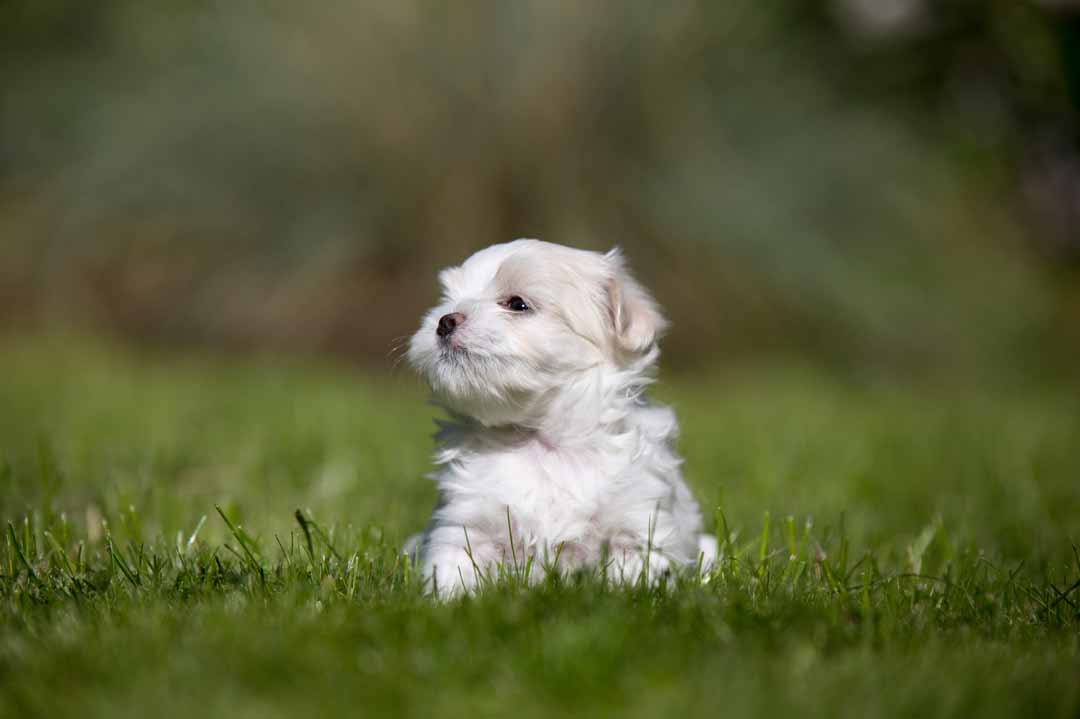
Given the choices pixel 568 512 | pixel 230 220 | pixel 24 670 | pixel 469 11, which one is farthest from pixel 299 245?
pixel 24 670

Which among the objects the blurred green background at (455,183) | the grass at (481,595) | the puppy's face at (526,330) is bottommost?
the grass at (481,595)

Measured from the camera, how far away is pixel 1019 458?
17.0 feet

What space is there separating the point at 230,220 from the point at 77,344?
1.44m

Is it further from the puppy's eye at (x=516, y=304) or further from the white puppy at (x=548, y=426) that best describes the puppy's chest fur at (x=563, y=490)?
the puppy's eye at (x=516, y=304)

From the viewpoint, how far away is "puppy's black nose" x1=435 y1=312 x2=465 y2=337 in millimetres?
2809

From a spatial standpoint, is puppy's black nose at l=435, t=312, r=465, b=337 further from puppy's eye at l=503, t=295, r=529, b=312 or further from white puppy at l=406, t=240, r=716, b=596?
puppy's eye at l=503, t=295, r=529, b=312

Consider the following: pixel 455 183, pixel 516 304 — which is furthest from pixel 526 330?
pixel 455 183

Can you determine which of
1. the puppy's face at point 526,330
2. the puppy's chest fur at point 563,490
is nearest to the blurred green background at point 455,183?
the puppy's face at point 526,330

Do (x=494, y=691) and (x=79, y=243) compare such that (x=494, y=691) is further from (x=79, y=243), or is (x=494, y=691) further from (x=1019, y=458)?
(x=79, y=243)

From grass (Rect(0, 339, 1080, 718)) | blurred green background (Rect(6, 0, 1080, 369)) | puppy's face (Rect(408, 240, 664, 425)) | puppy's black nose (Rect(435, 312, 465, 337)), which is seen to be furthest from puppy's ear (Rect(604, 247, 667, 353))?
blurred green background (Rect(6, 0, 1080, 369))

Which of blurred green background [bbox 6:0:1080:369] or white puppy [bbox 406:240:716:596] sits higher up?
blurred green background [bbox 6:0:1080:369]

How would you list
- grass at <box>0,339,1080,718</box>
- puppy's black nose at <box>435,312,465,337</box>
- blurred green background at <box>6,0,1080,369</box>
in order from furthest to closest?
blurred green background at <box>6,0,1080,369</box> < puppy's black nose at <box>435,312,465,337</box> < grass at <box>0,339,1080,718</box>

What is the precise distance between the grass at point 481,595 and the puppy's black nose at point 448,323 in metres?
0.61

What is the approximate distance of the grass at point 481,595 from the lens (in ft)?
5.99
